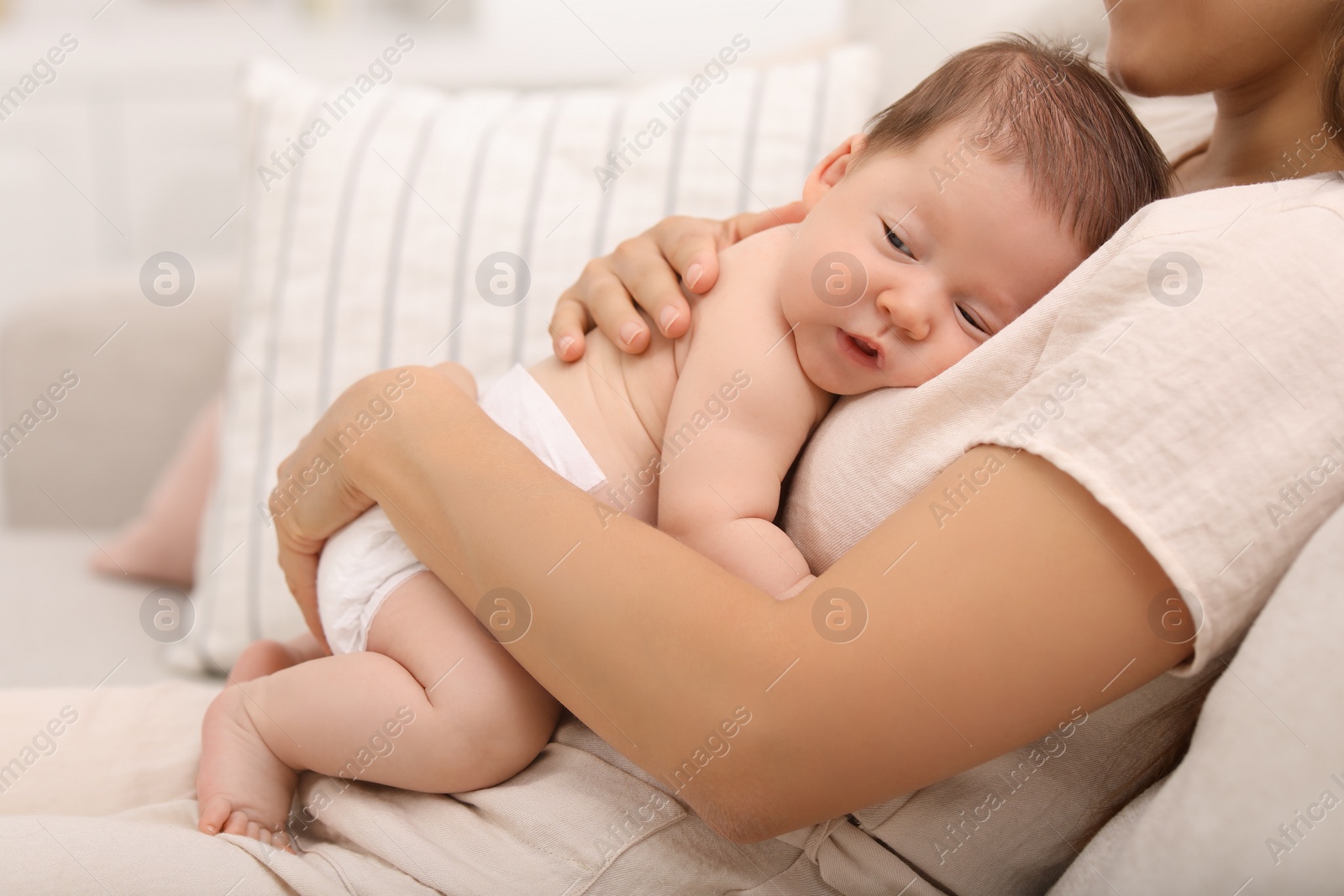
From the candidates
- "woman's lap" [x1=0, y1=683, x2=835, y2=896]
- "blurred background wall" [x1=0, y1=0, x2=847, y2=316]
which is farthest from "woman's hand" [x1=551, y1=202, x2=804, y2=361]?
"blurred background wall" [x1=0, y1=0, x2=847, y2=316]

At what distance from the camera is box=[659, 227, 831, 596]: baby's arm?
714mm

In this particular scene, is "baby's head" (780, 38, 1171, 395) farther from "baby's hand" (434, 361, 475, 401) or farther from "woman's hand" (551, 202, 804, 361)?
"baby's hand" (434, 361, 475, 401)

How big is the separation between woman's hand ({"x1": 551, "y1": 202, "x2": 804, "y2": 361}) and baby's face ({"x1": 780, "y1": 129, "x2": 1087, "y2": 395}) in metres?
0.10

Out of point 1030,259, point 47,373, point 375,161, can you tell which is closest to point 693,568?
point 1030,259

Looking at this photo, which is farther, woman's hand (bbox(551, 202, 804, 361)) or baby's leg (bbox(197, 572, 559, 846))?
woman's hand (bbox(551, 202, 804, 361))

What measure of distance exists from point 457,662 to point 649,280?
1.23ft

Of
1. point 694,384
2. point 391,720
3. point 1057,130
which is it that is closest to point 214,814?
point 391,720

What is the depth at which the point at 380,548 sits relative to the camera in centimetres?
83

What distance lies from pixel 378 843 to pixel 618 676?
26 cm

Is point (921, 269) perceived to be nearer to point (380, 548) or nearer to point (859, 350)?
point (859, 350)

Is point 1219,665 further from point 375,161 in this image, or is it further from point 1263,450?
point 375,161

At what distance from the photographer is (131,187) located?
246 cm

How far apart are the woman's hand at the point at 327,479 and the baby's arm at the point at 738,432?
0.24 meters

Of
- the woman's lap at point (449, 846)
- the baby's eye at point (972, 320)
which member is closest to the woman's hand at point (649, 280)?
the baby's eye at point (972, 320)
